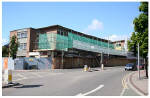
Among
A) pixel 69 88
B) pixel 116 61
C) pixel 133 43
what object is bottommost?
pixel 116 61

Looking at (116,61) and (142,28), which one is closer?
(142,28)

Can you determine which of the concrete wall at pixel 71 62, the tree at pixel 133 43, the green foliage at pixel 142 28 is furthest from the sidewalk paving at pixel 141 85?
the concrete wall at pixel 71 62

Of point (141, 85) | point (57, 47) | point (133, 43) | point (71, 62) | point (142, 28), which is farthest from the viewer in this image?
point (71, 62)

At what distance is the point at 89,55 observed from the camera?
4356 cm

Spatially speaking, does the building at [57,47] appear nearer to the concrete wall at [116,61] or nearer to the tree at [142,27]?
the concrete wall at [116,61]

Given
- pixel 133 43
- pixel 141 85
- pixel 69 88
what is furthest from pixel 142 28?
pixel 69 88

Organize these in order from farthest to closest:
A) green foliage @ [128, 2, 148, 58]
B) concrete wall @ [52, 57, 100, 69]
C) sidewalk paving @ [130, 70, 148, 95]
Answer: concrete wall @ [52, 57, 100, 69], green foliage @ [128, 2, 148, 58], sidewalk paving @ [130, 70, 148, 95]

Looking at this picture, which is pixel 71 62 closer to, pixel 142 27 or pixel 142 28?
pixel 142 28

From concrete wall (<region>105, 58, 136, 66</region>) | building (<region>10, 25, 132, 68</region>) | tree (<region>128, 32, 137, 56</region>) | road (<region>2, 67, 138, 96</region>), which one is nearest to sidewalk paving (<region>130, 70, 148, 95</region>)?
road (<region>2, 67, 138, 96</region>)

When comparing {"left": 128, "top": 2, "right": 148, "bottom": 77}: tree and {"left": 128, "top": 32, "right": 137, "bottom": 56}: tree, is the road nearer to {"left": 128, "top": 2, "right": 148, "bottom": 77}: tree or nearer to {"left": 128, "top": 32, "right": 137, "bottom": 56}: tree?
{"left": 128, "top": 32, "right": 137, "bottom": 56}: tree

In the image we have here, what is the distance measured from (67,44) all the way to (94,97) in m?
29.4

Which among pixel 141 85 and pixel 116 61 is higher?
pixel 141 85

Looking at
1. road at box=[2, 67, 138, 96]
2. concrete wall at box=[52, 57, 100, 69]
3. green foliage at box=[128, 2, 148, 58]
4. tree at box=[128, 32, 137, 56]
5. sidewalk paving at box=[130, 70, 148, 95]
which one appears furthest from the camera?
concrete wall at box=[52, 57, 100, 69]

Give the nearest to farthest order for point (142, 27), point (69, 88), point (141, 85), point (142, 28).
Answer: point (69, 88) < point (141, 85) < point (142, 27) < point (142, 28)
